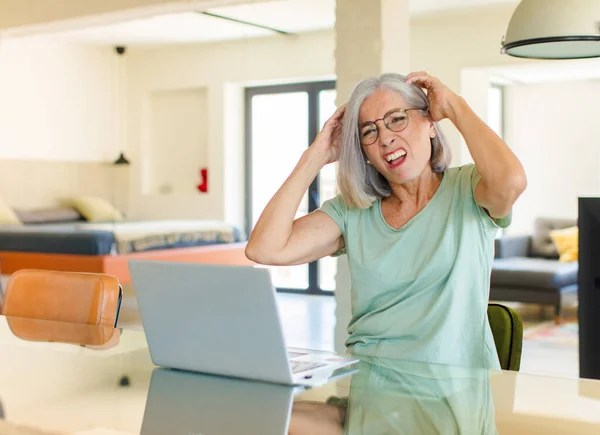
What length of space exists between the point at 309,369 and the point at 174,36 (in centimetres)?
750

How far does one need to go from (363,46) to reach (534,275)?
288cm

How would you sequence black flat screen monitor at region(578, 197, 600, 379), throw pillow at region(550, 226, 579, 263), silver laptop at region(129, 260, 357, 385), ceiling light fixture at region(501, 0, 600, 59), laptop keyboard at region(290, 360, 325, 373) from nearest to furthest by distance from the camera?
silver laptop at region(129, 260, 357, 385)
laptop keyboard at region(290, 360, 325, 373)
black flat screen monitor at region(578, 197, 600, 379)
ceiling light fixture at region(501, 0, 600, 59)
throw pillow at region(550, 226, 579, 263)

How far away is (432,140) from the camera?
197cm

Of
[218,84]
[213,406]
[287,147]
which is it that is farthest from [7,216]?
[213,406]

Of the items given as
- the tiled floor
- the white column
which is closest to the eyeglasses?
the tiled floor

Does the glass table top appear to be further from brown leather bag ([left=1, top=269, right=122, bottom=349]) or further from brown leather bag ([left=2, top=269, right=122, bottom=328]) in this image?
brown leather bag ([left=2, top=269, right=122, bottom=328])

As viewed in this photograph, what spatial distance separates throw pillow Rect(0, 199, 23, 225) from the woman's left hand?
650 centimetres

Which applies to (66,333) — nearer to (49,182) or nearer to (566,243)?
(566,243)

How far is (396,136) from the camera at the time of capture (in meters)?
1.89

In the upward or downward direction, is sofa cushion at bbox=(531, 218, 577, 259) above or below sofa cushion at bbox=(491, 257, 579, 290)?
above

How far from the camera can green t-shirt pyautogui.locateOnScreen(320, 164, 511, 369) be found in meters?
1.82

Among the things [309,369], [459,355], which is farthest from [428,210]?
[309,369]

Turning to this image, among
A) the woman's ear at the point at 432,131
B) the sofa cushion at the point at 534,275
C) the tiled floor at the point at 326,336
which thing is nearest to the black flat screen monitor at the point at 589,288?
the woman's ear at the point at 432,131

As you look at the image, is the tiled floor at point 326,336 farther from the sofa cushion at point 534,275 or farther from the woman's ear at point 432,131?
the woman's ear at point 432,131
